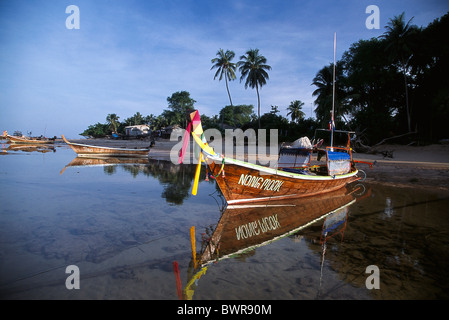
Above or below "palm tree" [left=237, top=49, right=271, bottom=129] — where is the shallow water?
below

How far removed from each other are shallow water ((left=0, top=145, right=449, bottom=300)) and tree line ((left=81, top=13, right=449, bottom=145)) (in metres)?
20.5

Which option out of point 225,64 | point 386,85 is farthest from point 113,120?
point 386,85

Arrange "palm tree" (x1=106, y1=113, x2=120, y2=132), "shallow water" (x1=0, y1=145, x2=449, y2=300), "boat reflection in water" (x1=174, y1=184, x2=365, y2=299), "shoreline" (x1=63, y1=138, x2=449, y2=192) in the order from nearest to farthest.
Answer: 1. "shallow water" (x1=0, y1=145, x2=449, y2=300)
2. "boat reflection in water" (x1=174, y1=184, x2=365, y2=299)
3. "shoreline" (x1=63, y1=138, x2=449, y2=192)
4. "palm tree" (x1=106, y1=113, x2=120, y2=132)

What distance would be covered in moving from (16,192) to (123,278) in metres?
8.74

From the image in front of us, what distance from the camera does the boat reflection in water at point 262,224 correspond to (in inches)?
189

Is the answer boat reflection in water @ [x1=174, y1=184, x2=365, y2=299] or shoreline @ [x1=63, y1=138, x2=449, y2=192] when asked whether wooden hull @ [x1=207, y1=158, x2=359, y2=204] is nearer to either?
boat reflection in water @ [x1=174, y1=184, x2=365, y2=299]

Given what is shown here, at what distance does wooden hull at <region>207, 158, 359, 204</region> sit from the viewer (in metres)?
7.64

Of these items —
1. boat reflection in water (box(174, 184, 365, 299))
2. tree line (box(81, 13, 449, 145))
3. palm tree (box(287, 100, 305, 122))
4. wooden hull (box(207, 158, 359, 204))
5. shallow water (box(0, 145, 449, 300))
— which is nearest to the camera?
shallow water (box(0, 145, 449, 300))

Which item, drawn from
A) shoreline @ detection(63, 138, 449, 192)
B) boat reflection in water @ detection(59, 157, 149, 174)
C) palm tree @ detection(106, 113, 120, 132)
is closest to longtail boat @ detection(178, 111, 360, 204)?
shoreline @ detection(63, 138, 449, 192)

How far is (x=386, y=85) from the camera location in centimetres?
2838

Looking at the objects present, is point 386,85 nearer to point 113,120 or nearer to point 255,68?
point 255,68

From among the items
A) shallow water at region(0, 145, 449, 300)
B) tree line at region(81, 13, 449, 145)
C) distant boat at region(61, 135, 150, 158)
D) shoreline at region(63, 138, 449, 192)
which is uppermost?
tree line at region(81, 13, 449, 145)

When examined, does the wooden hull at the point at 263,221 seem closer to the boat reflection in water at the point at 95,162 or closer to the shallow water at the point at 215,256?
the shallow water at the point at 215,256

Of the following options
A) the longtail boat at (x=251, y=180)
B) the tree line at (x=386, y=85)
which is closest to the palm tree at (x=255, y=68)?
the tree line at (x=386, y=85)
